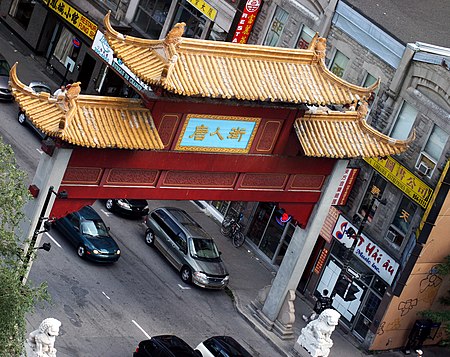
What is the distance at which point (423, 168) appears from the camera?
49625 millimetres

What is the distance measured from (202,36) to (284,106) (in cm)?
1711

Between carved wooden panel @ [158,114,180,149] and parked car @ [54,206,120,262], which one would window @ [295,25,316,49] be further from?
carved wooden panel @ [158,114,180,149]

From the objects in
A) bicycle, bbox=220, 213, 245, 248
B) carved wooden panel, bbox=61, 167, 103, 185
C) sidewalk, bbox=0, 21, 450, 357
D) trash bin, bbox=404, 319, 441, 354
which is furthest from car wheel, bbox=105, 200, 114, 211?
trash bin, bbox=404, 319, 441, 354

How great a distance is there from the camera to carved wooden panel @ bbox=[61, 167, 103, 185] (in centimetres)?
4034

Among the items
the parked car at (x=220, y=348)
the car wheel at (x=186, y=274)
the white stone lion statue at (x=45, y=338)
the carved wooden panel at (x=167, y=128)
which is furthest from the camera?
the car wheel at (x=186, y=274)

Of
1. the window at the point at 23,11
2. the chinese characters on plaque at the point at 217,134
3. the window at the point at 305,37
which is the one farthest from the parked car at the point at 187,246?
the window at the point at 23,11

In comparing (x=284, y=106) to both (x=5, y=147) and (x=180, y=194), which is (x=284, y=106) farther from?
(x=5, y=147)

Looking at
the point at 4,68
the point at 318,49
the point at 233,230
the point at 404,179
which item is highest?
the point at 318,49

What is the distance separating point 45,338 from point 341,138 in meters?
14.1

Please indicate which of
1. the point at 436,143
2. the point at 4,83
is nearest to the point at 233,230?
the point at 436,143

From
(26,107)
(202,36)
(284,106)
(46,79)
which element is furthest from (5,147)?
(46,79)

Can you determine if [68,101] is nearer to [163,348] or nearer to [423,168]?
[163,348]

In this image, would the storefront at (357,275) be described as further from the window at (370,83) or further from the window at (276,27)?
the window at (276,27)

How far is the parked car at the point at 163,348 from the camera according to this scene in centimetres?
4297
